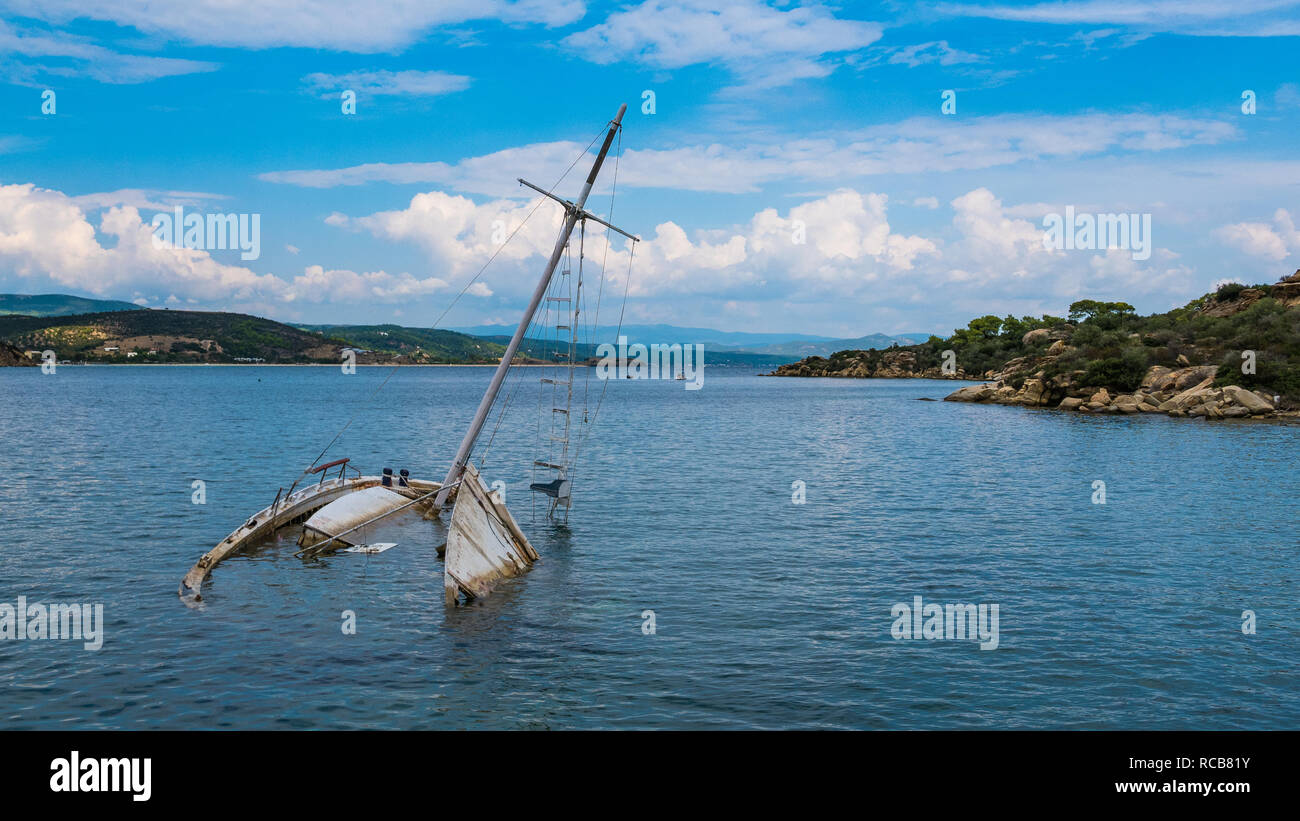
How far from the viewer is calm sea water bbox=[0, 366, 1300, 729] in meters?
18.1

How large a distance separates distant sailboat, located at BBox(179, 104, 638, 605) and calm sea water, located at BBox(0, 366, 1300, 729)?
0.86 meters

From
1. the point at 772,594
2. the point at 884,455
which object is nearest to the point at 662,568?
the point at 772,594

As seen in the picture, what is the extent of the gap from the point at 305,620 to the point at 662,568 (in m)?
11.7

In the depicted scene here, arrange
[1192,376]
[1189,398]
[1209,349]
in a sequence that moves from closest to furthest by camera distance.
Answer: [1189,398]
[1192,376]
[1209,349]

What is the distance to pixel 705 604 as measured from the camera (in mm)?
25734

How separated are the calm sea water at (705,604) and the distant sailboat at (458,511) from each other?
0.86 meters

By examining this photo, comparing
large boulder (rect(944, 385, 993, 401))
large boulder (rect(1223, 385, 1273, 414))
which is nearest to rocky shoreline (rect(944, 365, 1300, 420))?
large boulder (rect(1223, 385, 1273, 414))

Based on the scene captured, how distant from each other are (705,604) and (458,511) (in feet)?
25.3

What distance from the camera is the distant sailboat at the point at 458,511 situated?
26.2 meters

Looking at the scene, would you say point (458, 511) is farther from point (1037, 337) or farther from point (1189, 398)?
point (1037, 337)
